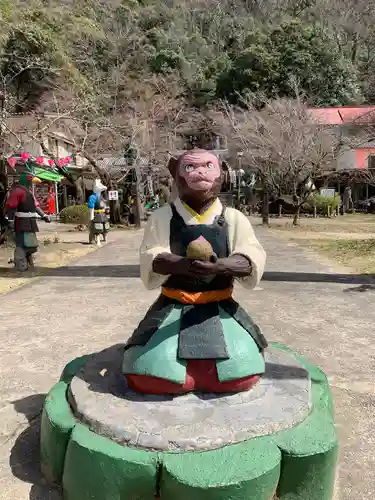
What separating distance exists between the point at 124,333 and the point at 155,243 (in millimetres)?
2565

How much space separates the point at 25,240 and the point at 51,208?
1896 centimetres

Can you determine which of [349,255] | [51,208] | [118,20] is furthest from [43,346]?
[118,20]

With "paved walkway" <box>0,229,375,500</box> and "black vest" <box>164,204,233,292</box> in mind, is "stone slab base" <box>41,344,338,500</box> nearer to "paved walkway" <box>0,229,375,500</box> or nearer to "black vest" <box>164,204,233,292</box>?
"paved walkway" <box>0,229,375,500</box>

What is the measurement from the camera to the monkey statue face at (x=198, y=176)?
2.44m

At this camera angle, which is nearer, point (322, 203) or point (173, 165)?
point (173, 165)

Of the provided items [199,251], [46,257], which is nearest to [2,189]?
[46,257]

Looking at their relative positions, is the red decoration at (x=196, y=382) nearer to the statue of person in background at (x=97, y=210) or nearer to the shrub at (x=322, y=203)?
the statue of person in background at (x=97, y=210)

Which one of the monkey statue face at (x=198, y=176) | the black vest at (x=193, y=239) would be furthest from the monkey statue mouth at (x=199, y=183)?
the black vest at (x=193, y=239)

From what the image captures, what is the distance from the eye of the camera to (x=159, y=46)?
37.1m

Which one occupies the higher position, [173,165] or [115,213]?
[173,165]

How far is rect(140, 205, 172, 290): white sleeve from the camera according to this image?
244 cm

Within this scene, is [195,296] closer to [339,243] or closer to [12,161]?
[12,161]

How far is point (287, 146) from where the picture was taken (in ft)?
66.0

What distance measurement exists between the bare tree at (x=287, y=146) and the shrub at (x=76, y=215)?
25.3 feet
